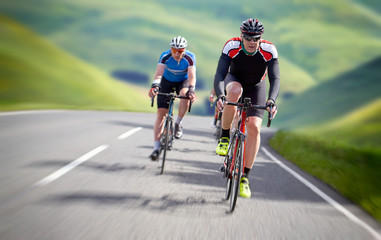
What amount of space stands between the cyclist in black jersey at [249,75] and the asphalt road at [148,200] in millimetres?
676

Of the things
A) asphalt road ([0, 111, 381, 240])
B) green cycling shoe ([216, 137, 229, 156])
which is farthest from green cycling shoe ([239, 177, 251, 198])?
green cycling shoe ([216, 137, 229, 156])

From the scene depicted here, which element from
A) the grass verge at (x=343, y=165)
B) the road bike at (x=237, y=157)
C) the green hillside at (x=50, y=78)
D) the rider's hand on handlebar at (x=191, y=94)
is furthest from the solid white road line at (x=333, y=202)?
the green hillside at (x=50, y=78)

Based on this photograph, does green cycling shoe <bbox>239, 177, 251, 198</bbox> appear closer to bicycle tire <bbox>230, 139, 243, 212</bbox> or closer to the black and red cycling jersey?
bicycle tire <bbox>230, 139, 243, 212</bbox>

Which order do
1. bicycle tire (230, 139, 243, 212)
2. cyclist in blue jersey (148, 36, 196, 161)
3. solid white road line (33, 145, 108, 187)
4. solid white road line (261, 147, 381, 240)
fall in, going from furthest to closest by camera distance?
cyclist in blue jersey (148, 36, 196, 161) < solid white road line (33, 145, 108, 187) < bicycle tire (230, 139, 243, 212) < solid white road line (261, 147, 381, 240)

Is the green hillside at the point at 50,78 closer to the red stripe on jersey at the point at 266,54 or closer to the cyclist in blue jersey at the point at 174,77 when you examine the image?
the cyclist in blue jersey at the point at 174,77

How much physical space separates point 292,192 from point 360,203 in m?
0.95

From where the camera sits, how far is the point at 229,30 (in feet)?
304

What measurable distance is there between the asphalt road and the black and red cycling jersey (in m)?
1.49

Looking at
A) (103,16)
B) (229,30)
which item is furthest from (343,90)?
(229,30)

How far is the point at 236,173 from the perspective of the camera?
5.37m

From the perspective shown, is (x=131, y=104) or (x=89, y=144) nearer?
(x=89, y=144)

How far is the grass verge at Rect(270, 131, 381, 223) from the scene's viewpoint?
6.57 meters

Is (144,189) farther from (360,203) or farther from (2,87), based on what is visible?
(2,87)

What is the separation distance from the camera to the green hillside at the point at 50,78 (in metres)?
37.8
